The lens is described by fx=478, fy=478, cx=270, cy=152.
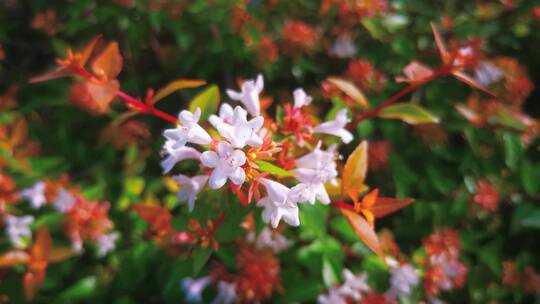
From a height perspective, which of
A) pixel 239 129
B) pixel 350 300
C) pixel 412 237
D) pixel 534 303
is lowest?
pixel 534 303

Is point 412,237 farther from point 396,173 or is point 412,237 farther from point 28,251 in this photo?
point 28,251

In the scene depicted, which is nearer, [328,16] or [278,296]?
[278,296]

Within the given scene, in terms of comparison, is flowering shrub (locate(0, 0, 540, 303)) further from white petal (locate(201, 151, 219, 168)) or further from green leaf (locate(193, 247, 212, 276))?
white petal (locate(201, 151, 219, 168))

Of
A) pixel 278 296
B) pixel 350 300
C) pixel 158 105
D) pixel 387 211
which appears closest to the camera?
pixel 387 211

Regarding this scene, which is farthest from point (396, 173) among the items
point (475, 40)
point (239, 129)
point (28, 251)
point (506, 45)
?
point (28, 251)

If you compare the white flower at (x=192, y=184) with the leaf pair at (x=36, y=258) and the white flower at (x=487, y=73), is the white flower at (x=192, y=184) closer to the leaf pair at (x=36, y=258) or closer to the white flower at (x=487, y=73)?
the leaf pair at (x=36, y=258)

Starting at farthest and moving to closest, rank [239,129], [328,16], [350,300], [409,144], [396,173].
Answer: [328,16]
[409,144]
[396,173]
[350,300]
[239,129]

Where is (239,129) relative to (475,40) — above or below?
above

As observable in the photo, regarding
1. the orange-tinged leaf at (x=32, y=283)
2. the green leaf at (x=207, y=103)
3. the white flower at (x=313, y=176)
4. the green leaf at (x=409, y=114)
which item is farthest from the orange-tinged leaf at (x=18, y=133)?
the green leaf at (x=409, y=114)

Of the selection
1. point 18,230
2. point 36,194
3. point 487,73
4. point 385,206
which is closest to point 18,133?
point 36,194
